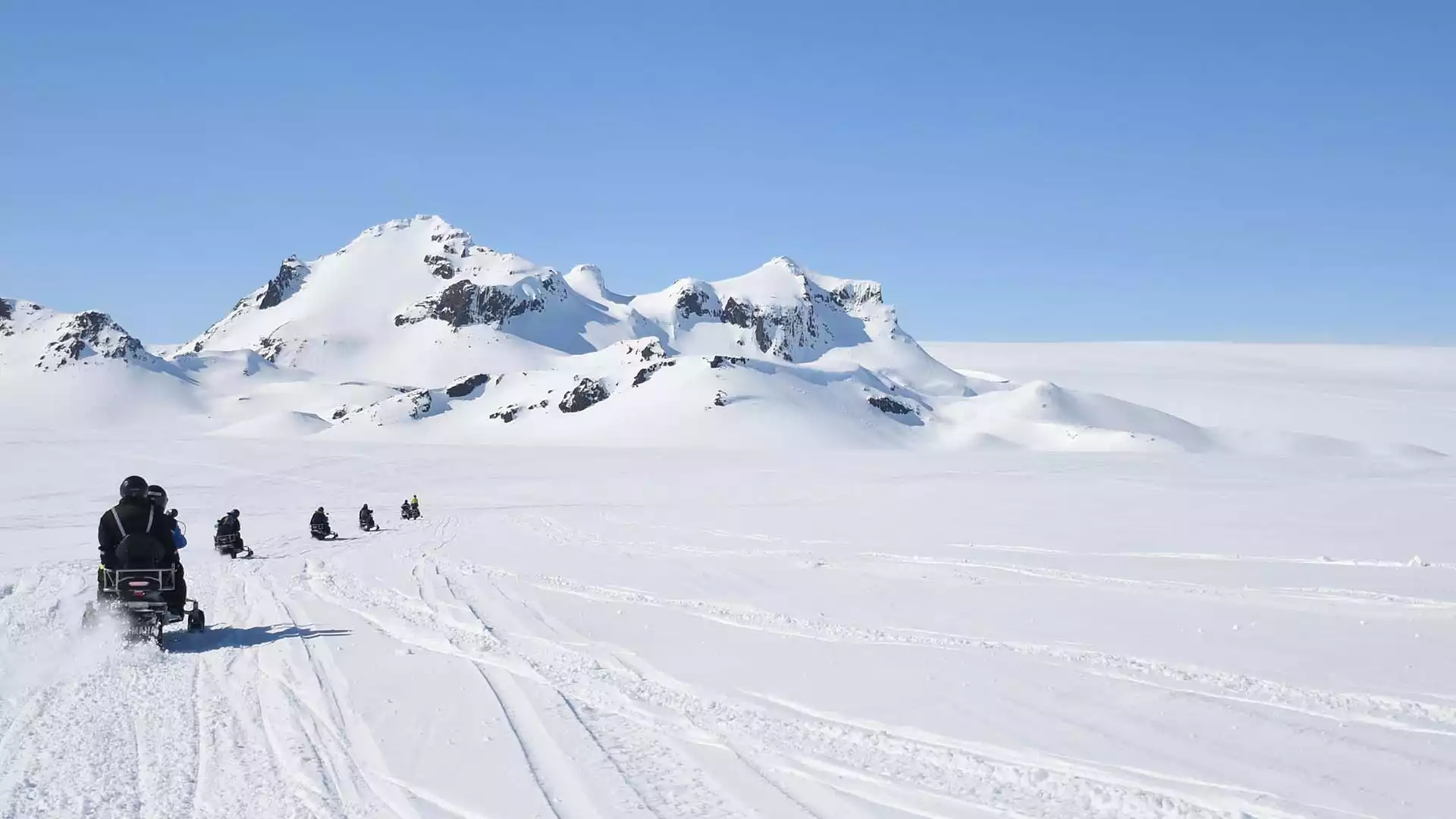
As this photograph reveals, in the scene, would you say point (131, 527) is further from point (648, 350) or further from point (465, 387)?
point (465, 387)

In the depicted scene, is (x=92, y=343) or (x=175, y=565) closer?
(x=175, y=565)

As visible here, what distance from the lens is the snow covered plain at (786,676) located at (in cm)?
634

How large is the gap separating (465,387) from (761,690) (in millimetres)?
138491

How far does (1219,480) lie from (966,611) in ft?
77.6

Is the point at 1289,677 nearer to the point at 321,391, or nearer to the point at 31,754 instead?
the point at 31,754

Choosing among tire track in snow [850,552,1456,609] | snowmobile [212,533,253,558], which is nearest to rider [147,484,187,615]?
snowmobile [212,533,253,558]

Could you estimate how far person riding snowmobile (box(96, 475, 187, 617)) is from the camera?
1133cm

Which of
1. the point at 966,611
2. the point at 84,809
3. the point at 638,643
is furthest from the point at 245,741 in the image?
the point at 966,611

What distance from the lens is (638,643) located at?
11.0 meters

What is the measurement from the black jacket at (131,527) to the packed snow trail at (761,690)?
992mm

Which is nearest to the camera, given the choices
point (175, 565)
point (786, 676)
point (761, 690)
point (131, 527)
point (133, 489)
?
point (761, 690)

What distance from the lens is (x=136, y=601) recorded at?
11039mm

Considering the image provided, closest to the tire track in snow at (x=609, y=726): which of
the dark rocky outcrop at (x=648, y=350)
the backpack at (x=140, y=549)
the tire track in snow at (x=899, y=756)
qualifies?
the tire track in snow at (x=899, y=756)

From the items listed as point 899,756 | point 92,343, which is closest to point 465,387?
point 92,343
